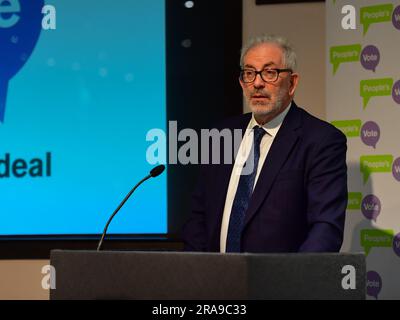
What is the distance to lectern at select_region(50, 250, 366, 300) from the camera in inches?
66.0

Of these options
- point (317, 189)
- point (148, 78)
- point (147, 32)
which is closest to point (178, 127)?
point (148, 78)

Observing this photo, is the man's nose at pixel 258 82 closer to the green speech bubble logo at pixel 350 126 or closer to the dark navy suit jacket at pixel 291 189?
the dark navy suit jacket at pixel 291 189

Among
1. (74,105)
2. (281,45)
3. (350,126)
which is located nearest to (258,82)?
(281,45)

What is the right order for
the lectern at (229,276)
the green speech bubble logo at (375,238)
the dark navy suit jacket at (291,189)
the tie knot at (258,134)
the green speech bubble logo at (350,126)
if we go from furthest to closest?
the green speech bubble logo at (350,126) → the green speech bubble logo at (375,238) → the tie knot at (258,134) → the dark navy suit jacket at (291,189) → the lectern at (229,276)

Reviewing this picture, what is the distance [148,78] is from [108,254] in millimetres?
2503

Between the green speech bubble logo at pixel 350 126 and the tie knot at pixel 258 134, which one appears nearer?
the tie knot at pixel 258 134

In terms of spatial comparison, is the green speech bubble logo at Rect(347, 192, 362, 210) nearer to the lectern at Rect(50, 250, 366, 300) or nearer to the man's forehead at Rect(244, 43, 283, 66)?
the man's forehead at Rect(244, 43, 283, 66)

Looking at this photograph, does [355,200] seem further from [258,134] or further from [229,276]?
[229,276]

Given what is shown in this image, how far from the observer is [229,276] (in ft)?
5.52

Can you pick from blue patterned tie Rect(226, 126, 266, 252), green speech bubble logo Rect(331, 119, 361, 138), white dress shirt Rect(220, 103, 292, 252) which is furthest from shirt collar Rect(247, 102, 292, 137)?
green speech bubble logo Rect(331, 119, 361, 138)

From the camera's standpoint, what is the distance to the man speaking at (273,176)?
2.73 meters

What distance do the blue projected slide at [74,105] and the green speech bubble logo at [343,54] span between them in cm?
103

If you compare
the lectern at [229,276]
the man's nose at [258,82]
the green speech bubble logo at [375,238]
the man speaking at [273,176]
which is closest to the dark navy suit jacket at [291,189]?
the man speaking at [273,176]
